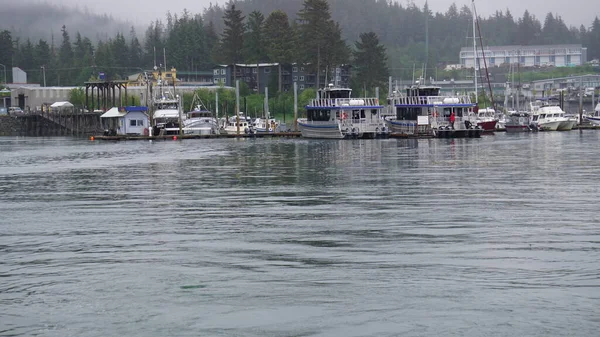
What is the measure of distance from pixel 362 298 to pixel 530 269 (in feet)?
12.6

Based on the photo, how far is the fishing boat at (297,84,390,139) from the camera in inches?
3607

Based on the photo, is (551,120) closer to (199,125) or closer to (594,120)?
(594,120)

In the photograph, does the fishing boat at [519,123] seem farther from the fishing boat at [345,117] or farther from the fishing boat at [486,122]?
the fishing boat at [345,117]

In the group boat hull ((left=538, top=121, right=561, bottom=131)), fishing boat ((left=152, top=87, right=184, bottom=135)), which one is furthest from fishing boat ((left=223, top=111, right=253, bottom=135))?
boat hull ((left=538, top=121, right=561, bottom=131))

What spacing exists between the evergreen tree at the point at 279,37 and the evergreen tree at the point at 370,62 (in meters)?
11.5

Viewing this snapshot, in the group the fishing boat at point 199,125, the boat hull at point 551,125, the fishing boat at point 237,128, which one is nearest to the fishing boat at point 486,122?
the boat hull at point 551,125

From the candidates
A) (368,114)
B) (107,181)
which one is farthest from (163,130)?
(107,181)

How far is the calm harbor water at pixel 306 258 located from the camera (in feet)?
47.0

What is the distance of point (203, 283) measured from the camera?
55.1 ft

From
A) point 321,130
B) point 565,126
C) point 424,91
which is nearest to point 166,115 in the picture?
point 321,130

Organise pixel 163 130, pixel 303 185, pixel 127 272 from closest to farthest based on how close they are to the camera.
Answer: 1. pixel 127 272
2. pixel 303 185
3. pixel 163 130

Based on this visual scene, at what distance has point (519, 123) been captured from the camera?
4318 inches

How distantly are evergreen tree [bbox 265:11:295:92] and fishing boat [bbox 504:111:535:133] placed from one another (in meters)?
46.8

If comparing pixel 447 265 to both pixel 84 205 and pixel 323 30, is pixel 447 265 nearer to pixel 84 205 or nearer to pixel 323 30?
pixel 84 205
